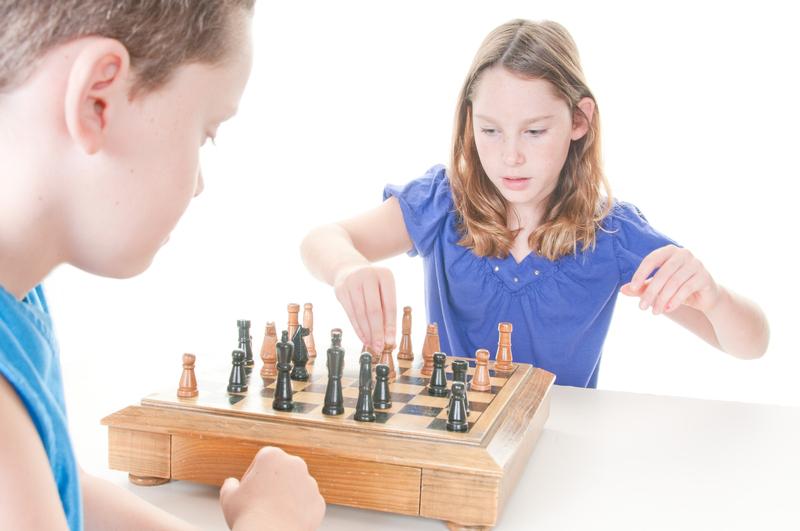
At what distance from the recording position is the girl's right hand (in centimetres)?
154

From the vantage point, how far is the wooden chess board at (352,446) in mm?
1041

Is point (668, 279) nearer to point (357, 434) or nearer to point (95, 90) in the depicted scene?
point (357, 434)

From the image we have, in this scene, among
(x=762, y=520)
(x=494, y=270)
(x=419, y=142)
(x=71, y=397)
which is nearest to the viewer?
(x=762, y=520)

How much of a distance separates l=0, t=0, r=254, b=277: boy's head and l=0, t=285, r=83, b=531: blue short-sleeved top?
69mm

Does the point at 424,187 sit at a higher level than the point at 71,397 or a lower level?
higher

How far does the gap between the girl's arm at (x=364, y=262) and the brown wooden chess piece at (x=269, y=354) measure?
157 mm

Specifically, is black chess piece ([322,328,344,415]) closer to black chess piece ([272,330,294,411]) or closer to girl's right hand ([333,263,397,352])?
black chess piece ([272,330,294,411])

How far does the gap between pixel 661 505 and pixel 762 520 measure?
0.13 meters

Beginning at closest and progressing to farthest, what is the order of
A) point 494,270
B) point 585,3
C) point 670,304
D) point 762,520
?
point 762,520, point 670,304, point 494,270, point 585,3

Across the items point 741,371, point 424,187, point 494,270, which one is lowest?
point 741,371

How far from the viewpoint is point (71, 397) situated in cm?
146

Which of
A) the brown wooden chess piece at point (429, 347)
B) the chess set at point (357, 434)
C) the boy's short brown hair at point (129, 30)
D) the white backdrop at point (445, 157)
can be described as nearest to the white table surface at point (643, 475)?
the chess set at point (357, 434)

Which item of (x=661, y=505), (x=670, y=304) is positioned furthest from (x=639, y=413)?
(x=661, y=505)

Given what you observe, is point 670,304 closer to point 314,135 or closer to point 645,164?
point 645,164
